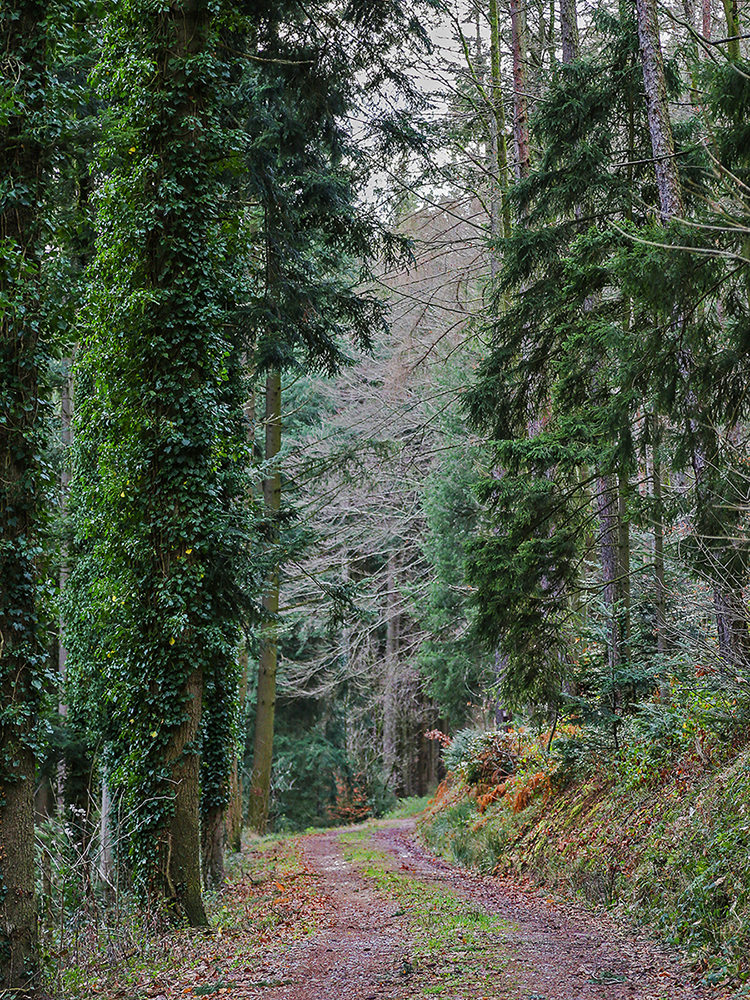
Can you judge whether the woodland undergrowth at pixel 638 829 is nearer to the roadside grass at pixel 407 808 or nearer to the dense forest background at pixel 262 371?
the dense forest background at pixel 262 371

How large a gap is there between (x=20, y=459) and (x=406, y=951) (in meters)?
4.82

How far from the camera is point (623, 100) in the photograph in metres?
10.4

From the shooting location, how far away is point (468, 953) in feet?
21.0

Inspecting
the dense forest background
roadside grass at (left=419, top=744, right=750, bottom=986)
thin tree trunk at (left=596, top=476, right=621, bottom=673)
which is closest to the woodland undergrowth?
roadside grass at (left=419, top=744, right=750, bottom=986)

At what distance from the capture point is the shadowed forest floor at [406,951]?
5.53m

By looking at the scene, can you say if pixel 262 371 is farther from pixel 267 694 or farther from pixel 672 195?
pixel 267 694

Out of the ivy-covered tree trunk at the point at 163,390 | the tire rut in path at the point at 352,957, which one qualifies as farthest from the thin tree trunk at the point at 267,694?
the ivy-covered tree trunk at the point at 163,390

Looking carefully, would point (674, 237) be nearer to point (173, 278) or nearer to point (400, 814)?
point (173, 278)

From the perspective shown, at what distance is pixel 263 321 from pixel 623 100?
5.27 m

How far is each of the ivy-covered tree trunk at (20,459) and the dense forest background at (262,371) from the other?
0.07 feet

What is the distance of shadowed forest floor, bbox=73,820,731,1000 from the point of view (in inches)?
218

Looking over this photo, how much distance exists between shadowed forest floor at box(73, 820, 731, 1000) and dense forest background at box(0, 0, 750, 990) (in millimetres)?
878

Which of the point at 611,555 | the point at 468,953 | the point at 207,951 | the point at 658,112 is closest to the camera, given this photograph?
the point at 468,953

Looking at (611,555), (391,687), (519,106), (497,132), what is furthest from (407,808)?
(519,106)
